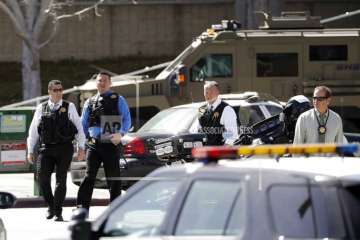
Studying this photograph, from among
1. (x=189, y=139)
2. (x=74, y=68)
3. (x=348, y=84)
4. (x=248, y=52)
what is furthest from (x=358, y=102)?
(x=74, y=68)

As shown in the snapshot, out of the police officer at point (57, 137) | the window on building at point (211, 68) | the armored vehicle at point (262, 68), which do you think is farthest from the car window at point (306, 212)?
the window on building at point (211, 68)

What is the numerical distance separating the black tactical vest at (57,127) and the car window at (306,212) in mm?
7595

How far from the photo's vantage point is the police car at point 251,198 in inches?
207

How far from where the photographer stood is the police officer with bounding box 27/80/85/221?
12.8 m

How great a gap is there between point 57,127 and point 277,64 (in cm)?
852

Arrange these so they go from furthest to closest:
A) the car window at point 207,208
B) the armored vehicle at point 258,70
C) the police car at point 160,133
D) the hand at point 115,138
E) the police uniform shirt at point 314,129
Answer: the armored vehicle at point 258,70, the police car at point 160,133, the hand at point 115,138, the police uniform shirt at point 314,129, the car window at point 207,208

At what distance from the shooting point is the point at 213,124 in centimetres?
1186

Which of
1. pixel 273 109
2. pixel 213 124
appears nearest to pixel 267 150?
pixel 213 124

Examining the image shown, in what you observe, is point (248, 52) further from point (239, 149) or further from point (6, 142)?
point (239, 149)

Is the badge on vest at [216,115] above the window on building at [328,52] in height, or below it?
below

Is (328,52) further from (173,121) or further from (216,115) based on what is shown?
(216,115)

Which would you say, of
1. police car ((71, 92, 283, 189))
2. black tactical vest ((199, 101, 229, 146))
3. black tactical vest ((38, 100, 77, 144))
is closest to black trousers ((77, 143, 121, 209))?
black tactical vest ((38, 100, 77, 144))

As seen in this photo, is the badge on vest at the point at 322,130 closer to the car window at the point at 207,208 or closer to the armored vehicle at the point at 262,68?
the car window at the point at 207,208

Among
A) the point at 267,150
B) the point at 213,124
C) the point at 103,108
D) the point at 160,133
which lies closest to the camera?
the point at 267,150
